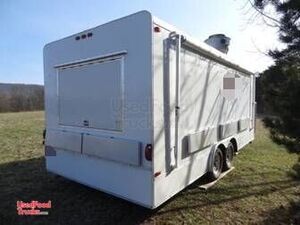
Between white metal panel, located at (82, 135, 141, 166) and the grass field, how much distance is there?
2.83 ft

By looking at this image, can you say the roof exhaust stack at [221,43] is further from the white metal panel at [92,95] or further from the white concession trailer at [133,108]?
the white metal panel at [92,95]

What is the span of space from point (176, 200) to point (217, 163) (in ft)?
4.62

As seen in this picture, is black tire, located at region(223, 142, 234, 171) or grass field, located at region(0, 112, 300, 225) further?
black tire, located at region(223, 142, 234, 171)

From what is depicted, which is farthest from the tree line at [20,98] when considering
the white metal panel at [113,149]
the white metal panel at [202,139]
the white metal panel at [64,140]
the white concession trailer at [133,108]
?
the white metal panel at [113,149]

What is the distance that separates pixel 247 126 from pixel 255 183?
2.61 metres

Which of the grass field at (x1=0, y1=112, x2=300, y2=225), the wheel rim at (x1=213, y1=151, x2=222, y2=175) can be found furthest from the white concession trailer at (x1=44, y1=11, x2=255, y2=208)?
the grass field at (x1=0, y1=112, x2=300, y2=225)

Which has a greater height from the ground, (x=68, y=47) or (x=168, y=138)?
(x=68, y=47)

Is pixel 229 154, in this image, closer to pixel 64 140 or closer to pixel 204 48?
pixel 204 48

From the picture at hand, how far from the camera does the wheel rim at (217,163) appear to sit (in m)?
5.88

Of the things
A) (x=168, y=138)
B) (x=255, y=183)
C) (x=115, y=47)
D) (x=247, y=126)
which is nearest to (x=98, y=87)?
(x=115, y=47)

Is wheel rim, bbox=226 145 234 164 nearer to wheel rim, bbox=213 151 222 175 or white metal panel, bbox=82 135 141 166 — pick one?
wheel rim, bbox=213 151 222 175

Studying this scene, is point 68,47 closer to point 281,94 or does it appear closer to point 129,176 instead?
point 129,176

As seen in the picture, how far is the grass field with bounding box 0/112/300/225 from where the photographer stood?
4.32 m

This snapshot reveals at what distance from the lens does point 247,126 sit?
27.6 feet
